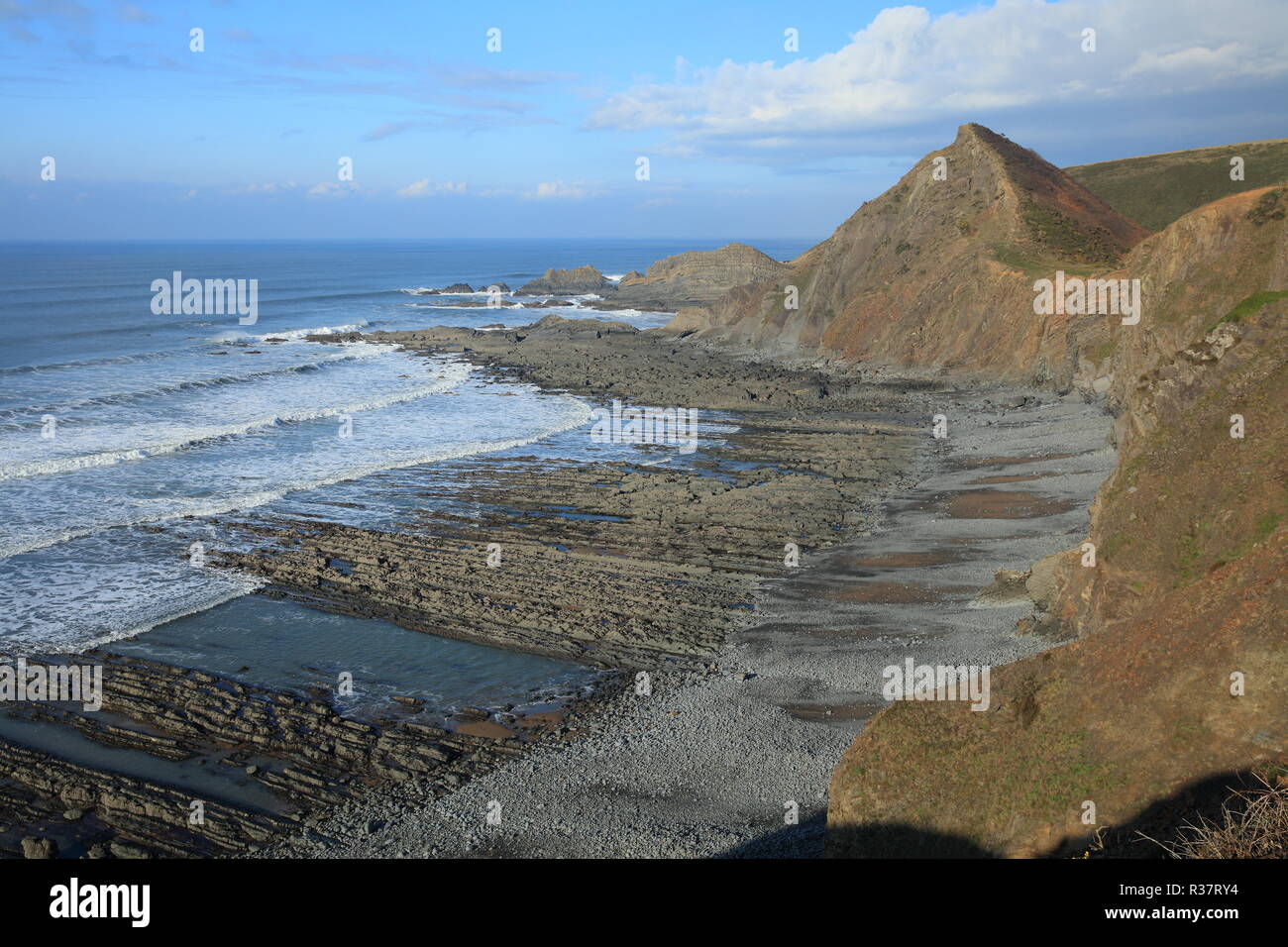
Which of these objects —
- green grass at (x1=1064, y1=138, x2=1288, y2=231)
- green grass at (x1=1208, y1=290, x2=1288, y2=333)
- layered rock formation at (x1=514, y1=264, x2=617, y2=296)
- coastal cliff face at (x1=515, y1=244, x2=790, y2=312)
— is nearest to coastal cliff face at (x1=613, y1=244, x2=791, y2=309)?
coastal cliff face at (x1=515, y1=244, x2=790, y2=312)

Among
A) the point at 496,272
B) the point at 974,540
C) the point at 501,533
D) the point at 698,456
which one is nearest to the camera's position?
the point at 974,540

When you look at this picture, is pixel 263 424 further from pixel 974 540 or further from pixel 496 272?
pixel 496 272

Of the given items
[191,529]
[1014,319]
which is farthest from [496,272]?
[191,529]

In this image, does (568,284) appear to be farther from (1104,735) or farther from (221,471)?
(1104,735)

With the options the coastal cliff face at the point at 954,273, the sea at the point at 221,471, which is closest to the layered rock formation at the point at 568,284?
the sea at the point at 221,471

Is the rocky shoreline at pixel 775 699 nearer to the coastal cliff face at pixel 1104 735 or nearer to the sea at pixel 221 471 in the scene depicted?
the sea at pixel 221 471

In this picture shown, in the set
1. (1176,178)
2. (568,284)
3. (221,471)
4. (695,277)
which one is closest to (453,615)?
(221,471)

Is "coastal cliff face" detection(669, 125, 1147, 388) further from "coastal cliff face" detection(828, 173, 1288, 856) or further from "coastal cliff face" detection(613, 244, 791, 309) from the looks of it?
"coastal cliff face" detection(613, 244, 791, 309)
